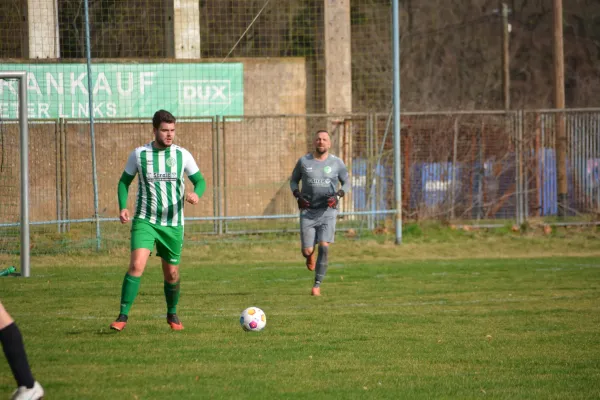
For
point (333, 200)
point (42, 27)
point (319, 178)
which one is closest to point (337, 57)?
point (42, 27)

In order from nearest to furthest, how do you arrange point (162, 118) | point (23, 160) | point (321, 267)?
point (162, 118) < point (321, 267) < point (23, 160)

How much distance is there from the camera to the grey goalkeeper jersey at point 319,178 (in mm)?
12852

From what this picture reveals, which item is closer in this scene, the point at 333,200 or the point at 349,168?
the point at 333,200

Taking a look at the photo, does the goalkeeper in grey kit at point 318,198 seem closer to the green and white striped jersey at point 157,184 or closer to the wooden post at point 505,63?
the green and white striped jersey at point 157,184

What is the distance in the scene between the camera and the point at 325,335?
29.1ft

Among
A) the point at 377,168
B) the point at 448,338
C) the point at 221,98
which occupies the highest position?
the point at 221,98

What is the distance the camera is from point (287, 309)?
10844 mm

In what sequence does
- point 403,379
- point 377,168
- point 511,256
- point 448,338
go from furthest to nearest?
1. point 377,168
2. point 511,256
3. point 448,338
4. point 403,379

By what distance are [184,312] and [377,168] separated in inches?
428

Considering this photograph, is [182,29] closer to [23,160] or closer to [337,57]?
A: [337,57]

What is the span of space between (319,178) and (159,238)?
4.15 m

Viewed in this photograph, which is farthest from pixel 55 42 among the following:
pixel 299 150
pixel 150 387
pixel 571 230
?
pixel 150 387

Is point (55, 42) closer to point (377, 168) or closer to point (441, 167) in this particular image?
point (377, 168)

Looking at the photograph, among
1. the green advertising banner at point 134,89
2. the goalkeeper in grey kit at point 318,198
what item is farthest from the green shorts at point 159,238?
the green advertising banner at point 134,89
